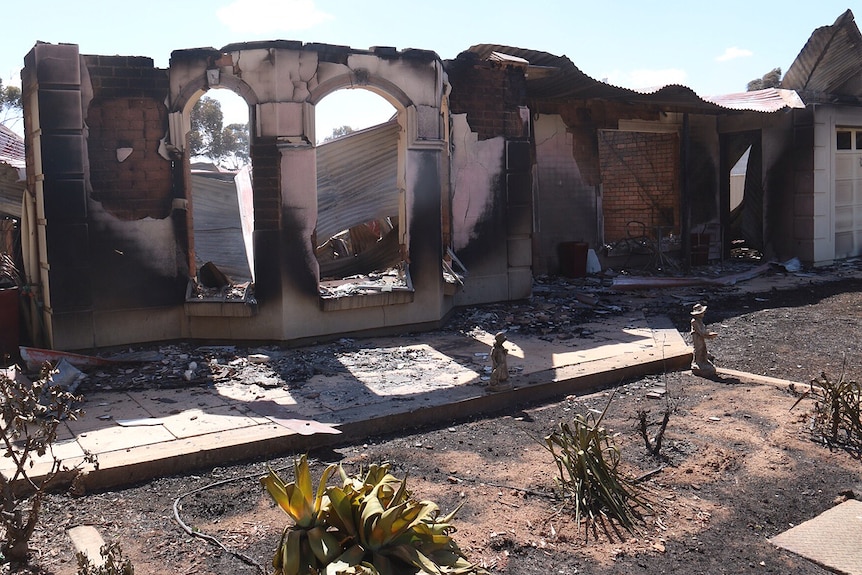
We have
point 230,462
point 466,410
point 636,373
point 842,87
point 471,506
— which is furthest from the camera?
point 842,87

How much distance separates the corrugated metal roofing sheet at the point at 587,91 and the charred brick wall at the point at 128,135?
4045 millimetres

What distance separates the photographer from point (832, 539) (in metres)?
3.72

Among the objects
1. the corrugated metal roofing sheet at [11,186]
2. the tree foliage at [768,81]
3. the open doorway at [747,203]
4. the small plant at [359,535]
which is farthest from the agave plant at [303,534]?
the tree foliage at [768,81]

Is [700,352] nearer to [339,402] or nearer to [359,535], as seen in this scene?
[339,402]

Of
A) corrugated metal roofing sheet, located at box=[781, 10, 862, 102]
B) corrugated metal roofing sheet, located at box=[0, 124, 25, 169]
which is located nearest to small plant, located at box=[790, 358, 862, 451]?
corrugated metal roofing sheet, located at box=[0, 124, 25, 169]

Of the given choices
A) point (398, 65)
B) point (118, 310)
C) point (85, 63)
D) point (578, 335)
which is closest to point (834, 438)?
point (578, 335)

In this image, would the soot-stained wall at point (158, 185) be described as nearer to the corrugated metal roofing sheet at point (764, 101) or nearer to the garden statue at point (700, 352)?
the garden statue at point (700, 352)

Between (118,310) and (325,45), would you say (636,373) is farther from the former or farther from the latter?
(118,310)

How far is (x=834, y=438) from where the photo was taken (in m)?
5.04

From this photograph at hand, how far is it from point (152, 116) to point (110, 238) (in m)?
1.32

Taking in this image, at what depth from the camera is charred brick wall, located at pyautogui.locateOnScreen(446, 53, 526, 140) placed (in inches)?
370

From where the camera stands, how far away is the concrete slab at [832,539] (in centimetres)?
348

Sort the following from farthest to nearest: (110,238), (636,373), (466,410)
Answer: (110,238) < (636,373) < (466,410)

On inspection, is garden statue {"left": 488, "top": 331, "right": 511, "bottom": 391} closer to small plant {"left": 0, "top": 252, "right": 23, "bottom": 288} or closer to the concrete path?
the concrete path
